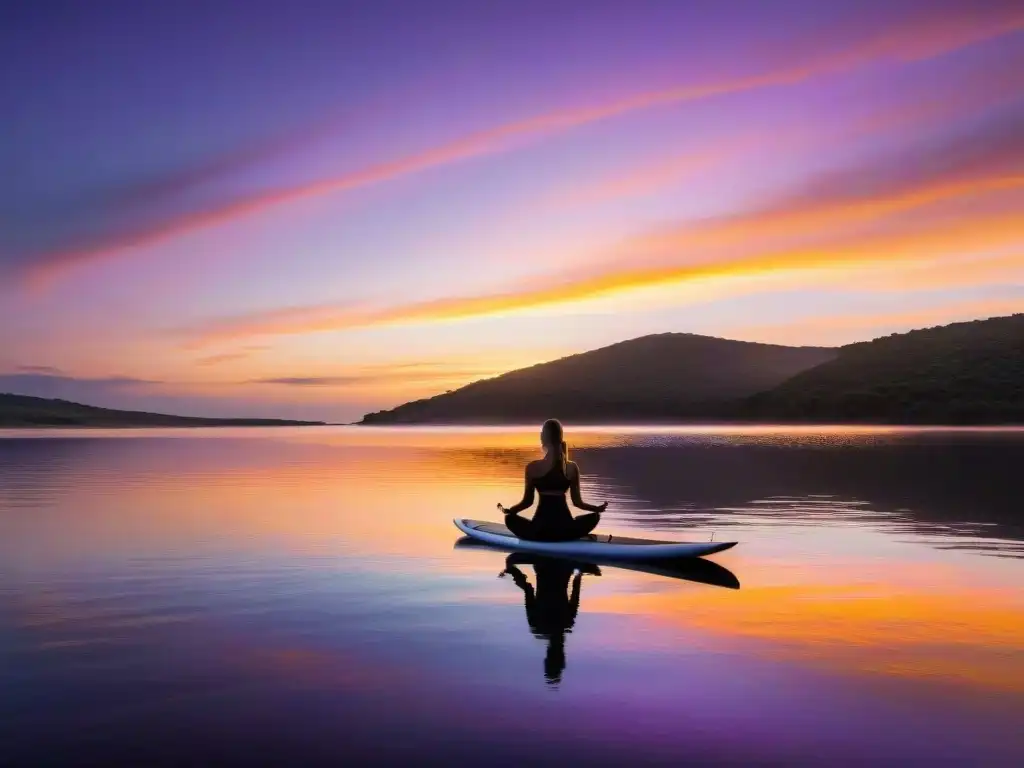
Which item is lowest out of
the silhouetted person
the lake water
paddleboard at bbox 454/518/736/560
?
the lake water

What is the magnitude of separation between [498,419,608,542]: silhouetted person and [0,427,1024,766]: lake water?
2.91 feet

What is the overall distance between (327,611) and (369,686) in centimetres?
470

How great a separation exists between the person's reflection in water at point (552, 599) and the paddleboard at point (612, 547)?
31cm

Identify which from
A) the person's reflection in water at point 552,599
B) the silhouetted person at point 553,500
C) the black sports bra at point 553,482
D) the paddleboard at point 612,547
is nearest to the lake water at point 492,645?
the person's reflection in water at point 552,599

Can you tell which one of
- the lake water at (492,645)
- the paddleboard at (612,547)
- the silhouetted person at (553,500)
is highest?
the silhouetted person at (553,500)

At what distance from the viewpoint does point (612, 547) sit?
20.8 metres

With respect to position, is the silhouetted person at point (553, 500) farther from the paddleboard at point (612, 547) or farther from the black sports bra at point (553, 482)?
the paddleboard at point (612, 547)

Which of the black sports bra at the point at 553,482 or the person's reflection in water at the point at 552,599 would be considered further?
the black sports bra at the point at 553,482

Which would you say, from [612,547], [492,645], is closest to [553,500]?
[612,547]

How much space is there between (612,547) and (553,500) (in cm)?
173

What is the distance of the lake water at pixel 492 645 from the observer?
933cm

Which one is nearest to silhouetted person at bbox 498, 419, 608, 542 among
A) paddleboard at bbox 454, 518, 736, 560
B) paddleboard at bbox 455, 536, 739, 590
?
paddleboard at bbox 454, 518, 736, 560

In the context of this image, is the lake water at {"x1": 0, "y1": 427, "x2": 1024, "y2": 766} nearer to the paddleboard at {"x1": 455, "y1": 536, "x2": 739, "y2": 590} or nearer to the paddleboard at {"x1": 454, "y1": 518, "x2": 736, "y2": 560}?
the paddleboard at {"x1": 455, "y1": 536, "x2": 739, "y2": 590}

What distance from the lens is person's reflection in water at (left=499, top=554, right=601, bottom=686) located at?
1270cm
